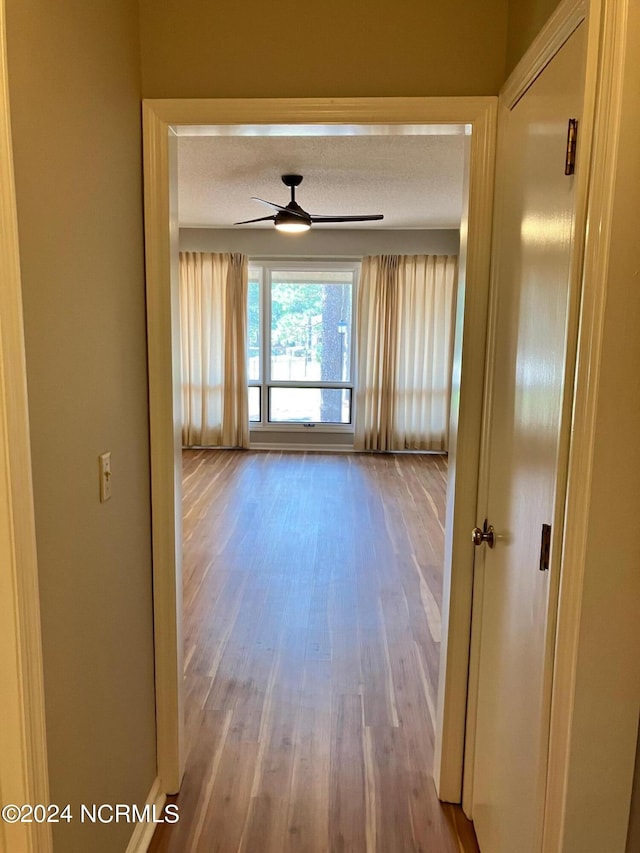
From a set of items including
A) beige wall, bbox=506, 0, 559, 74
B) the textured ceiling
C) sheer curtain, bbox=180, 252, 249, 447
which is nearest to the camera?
beige wall, bbox=506, 0, 559, 74

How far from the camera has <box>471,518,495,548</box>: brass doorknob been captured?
5.16 ft

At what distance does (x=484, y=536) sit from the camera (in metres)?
1.60

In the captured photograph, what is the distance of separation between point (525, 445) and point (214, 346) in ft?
19.1

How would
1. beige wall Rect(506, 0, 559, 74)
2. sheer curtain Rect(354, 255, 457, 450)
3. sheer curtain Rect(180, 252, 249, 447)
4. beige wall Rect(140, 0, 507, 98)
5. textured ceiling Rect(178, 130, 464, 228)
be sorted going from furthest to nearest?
Answer: sheer curtain Rect(180, 252, 249, 447)
sheer curtain Rect(354, 255, 457, 450)
textured ceiling Rect(178, 130, 464, 228)
beige wall Rect(140, 0, 507, 98)
beige wall Rect(506, 0, 559, 74)

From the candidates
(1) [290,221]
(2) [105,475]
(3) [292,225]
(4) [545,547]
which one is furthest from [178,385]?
(3) [292,225]

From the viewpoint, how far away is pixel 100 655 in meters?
1.36

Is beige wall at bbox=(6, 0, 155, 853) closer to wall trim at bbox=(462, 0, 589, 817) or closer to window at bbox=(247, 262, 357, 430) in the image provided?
wall trim at bbox=(462, 0, 589, 817)

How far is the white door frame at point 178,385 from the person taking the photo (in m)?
1.55

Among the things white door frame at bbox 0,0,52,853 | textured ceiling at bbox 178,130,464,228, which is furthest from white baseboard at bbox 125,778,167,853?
textured ceiling at bbox 178,130,464,228

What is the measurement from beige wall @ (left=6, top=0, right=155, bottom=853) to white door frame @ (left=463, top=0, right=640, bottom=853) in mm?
957

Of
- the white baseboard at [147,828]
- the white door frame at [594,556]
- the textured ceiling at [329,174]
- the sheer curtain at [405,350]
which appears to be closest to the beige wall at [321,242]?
the sheer curtain at [405,350]

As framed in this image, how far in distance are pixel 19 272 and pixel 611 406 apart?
3.30 ft

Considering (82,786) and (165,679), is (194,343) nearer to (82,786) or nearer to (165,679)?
(165,679)

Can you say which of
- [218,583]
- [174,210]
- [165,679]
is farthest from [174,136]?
[218,583]
